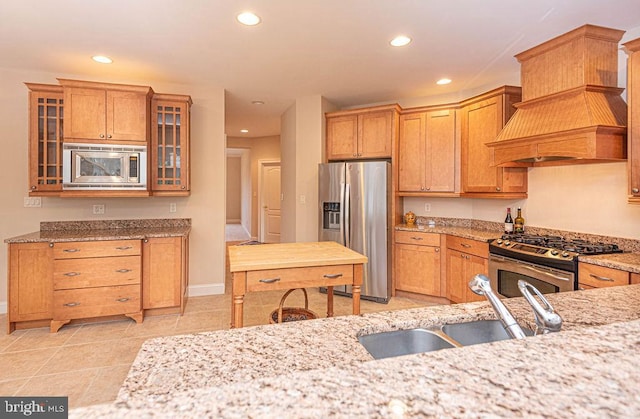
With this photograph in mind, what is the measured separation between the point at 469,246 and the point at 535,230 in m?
0.69

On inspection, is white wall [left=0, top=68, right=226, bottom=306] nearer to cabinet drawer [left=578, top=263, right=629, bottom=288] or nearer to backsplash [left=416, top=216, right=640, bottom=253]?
backsplash [left=416, top=216, right=640, bottom=253]

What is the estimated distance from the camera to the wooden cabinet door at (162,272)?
10.7 feet

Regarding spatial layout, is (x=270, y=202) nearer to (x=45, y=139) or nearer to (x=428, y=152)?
(x=428, y=152)

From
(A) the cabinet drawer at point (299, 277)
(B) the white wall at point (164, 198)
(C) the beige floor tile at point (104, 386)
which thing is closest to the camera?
(C) the beige floor tile at point (104, 386)

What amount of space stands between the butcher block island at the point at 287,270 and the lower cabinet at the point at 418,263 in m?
1.64

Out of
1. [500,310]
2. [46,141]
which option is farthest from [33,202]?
[500,310]

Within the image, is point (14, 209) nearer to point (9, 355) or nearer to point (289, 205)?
point (9, 355)

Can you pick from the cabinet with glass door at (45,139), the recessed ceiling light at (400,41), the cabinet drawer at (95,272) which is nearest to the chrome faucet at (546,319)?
the recessed ceiling light at (400,41)

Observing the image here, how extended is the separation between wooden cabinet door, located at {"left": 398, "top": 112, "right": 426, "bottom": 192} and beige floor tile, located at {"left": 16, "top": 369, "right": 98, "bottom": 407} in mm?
3536

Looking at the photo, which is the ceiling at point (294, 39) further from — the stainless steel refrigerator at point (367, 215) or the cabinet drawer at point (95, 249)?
the cabinet drawer at point (95, 249)

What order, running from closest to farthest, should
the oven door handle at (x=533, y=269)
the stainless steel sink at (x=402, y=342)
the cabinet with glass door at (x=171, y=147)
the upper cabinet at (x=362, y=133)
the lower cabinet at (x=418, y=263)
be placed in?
the stainless steel sink at (x=402, y=342) < the oven door handle at (x=533, y=269) < the cabinet with glass door at (x=171, y=147) < the lower cabinet at (x=418, y=263) < the upper cabinet at (x=362, y=133)

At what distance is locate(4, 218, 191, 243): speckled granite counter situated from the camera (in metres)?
2.99

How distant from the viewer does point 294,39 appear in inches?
109

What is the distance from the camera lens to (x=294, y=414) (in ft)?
1.51
